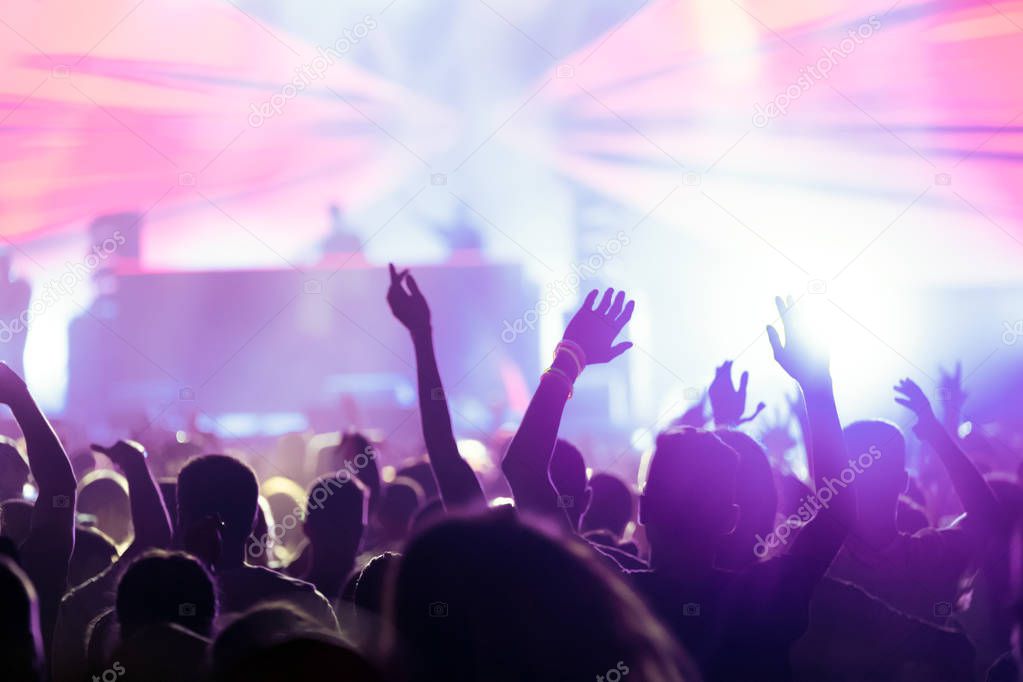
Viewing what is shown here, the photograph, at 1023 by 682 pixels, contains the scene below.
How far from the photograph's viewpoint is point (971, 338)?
8633 millimetres

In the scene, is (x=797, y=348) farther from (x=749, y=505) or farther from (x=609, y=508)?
(x=609, y=508)

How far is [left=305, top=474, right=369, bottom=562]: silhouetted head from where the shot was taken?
330cm

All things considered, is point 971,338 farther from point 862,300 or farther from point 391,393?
point 391,393

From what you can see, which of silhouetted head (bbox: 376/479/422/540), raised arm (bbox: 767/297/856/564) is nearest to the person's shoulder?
silhouetted head (bbox: 376/479/422/540)

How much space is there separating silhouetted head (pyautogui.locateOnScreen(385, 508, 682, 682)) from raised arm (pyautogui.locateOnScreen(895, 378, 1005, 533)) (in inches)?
86.0

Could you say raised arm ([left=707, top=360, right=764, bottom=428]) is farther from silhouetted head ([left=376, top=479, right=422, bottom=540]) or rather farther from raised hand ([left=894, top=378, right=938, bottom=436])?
silhouetted head ([left=376, top=479, right=422, bottom=540])

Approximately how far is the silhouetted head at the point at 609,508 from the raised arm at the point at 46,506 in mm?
2119

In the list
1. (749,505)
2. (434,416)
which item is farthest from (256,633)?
(749,505)

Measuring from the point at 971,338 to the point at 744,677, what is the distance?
7498mm

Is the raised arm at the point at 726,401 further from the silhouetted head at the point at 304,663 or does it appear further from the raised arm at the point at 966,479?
the silhouetted head at the point at 304,663

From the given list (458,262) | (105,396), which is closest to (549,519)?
(458,262)

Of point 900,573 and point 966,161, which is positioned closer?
point 900,573

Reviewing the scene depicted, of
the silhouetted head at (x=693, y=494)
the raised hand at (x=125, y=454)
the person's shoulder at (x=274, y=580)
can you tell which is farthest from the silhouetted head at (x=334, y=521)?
the silhouetted head at (x=693, y=494)

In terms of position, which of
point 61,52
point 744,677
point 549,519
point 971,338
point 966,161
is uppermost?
point 61,52
